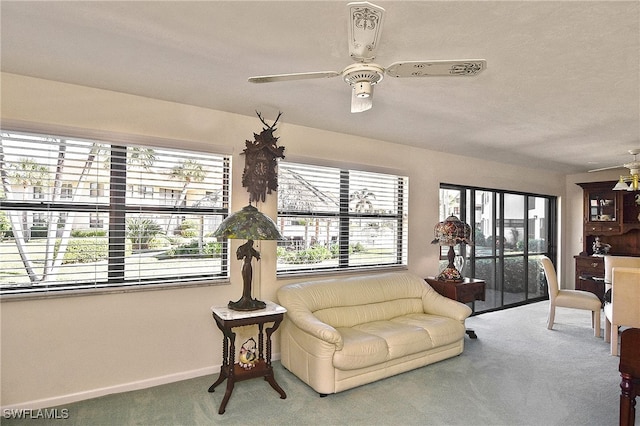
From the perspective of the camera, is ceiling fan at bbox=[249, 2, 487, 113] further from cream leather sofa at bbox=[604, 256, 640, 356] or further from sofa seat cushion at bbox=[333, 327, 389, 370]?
cream leather sofa at bbox=[604, 256, 640, 356]

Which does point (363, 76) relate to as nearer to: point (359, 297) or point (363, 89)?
point (363, 89)

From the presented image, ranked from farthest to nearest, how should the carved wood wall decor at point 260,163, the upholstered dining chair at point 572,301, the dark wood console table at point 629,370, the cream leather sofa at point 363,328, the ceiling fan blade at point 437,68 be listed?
the upholstered dining chair at point 572,301 < the carved wood wall decor at point 260,163 < the cream leather sofa at point 363,328 < the dark wood console table at point 629,370 < the ceiling fan blade at point 437,68

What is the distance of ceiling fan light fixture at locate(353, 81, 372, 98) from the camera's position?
6.04ft

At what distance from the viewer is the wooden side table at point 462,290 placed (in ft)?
13.9

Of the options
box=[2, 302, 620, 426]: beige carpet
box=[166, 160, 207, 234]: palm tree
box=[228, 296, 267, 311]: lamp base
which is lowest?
box=[2, 302, 620, 426]: beige carpet

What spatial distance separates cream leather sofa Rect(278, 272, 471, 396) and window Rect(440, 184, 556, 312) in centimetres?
139

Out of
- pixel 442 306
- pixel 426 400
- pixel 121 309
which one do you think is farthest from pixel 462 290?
pixel 121 309

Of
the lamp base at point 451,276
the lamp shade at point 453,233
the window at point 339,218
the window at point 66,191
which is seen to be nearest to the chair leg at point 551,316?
the lamp base at point 451,276

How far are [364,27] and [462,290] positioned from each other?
11.5 feet

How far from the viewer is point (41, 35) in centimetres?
201

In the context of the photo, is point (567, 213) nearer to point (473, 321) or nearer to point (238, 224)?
point (473, 321)

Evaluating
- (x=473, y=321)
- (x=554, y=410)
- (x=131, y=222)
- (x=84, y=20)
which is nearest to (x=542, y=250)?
(x=473, y=321)

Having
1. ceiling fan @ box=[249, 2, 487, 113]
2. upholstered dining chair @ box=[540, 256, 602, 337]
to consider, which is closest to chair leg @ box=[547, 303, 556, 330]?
upholstered dining chair @ box=[540, 256, 602, 337]

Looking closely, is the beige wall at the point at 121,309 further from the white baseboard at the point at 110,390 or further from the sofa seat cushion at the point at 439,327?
the sofa seat cushion at the point at 439,327
